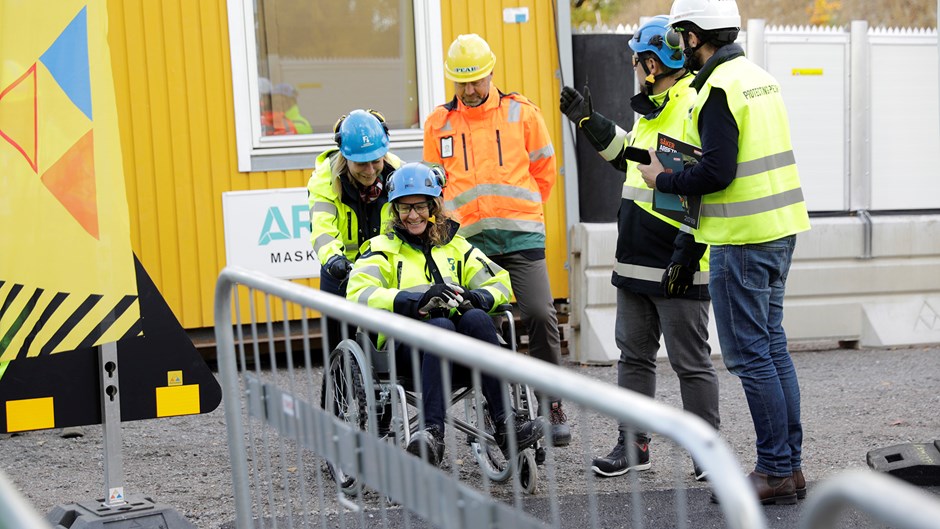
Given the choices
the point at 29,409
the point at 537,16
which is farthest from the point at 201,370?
the point at 537,16

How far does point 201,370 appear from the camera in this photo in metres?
4.74

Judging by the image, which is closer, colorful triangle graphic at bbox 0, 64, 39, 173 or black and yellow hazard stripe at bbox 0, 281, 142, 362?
colorful triangle graphic at bbox 0, 64, 39, 173

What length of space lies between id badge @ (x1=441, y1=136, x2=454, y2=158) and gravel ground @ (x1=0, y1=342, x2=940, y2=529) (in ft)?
5.12

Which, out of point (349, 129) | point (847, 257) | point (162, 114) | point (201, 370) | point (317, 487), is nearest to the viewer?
point (317, 487)

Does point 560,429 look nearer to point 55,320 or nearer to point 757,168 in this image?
point 757,168

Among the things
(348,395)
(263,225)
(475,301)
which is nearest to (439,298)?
(475,301)

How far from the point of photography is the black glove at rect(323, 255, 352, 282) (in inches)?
224

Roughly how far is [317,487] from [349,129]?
9.02 feet

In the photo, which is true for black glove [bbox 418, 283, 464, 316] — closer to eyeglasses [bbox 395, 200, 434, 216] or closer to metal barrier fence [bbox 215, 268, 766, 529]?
eyeglasses [bbox 395, 200, 434, 216]

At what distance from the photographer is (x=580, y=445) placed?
6238mm

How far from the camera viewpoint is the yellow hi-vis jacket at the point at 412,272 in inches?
211

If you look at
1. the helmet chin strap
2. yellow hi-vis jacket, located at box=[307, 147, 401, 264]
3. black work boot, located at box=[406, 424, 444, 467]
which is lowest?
black work boot, located at box=[406, 424, 444, 467]

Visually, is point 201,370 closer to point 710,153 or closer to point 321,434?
point 321,434

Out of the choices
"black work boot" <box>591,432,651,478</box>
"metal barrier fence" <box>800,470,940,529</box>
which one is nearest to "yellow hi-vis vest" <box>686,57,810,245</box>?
"black work boot" <box>591,432,651,478</box>
